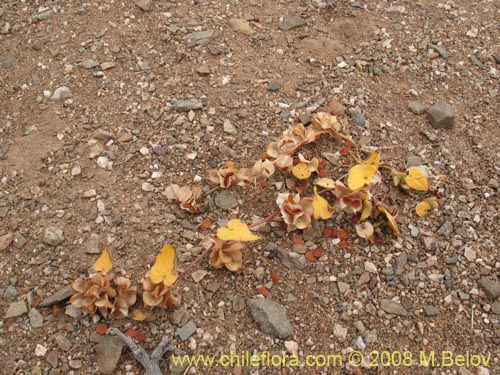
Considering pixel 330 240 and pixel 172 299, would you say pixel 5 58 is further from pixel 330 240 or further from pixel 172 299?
pixel 330 240

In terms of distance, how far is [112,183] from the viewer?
2.27 meters

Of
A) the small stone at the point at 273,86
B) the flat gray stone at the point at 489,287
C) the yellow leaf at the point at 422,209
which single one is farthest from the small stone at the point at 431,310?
the small stone at the point at 273,86

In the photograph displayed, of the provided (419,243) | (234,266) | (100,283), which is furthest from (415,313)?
(100,283)

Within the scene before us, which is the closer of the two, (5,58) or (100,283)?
(100,283)

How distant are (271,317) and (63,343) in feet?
2.31

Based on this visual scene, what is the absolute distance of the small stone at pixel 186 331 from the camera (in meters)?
1.90

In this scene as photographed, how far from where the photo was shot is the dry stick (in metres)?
1.81

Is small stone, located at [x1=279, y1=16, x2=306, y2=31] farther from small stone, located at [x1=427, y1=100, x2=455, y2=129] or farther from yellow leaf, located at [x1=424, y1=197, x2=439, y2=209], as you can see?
yellow leaf, located at [x1=424, y1=197, x2=439, y2=209]

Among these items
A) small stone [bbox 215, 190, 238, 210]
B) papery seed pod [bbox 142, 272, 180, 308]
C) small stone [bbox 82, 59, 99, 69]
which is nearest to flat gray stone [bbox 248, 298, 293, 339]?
papery seed pod [bbox 142, 272, 180, 308]

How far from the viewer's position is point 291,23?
2.86m

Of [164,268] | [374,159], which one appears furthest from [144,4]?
[164,268]

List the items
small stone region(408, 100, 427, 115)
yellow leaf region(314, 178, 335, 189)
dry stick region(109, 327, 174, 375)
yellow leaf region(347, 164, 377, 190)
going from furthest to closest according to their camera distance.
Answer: small stone region(408, 100, 427, 115)
yellow leaf region(314, 178, 335, 189)
yellow leaf region(347, 164, 377, 190)
dry stick region(109, 327, 174, 375)

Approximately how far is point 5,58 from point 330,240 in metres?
1.83

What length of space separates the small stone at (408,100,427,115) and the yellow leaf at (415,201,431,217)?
0.50 metres
